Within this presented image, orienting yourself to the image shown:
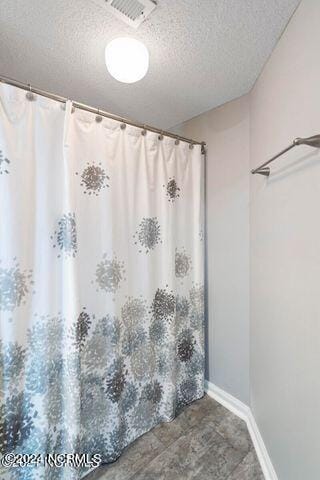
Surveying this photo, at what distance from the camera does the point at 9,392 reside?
106 cm

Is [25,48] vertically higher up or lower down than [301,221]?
higher up

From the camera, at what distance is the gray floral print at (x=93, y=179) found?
4.18ft

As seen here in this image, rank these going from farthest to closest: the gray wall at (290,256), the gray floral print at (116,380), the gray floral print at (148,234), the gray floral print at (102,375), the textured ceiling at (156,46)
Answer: the gray floral print at (148,234), the gray floral print at (116,380), the gray floral print at (102,375), the textured ceiling at (156,46), the gray wall at (290,256)

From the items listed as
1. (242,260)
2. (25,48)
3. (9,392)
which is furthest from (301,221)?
(25,48)

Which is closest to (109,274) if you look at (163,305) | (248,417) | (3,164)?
(163,305)

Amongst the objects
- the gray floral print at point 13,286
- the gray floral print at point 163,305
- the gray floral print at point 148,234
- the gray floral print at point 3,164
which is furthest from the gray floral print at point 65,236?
the gray floral print at point 163,305

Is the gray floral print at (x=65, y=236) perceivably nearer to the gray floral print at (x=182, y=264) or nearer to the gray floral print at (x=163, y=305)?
the gray floral print at (x=163, y=305)

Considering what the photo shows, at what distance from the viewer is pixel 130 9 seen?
38.7 inches

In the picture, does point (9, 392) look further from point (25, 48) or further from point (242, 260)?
point (25, 48)

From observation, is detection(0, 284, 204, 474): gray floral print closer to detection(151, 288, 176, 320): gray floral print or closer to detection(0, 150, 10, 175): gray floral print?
detection(151, 288, 176, 320): gray floral print

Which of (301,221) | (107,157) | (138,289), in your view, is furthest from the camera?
(138,289)

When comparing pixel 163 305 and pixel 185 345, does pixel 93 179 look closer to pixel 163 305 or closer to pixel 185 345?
pixel 163 305

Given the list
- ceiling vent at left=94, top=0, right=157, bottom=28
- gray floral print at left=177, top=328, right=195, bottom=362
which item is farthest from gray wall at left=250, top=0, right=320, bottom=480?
ceiling vent at left=94, top=0, right=157, bottom=28

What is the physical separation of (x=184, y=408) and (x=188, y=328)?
1.90ft
